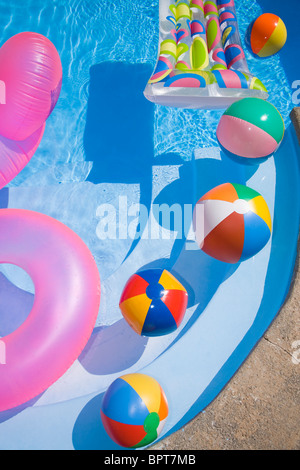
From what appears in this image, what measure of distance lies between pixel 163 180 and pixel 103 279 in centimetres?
122

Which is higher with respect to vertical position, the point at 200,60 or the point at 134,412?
the point at 200,60

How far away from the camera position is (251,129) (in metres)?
3.23

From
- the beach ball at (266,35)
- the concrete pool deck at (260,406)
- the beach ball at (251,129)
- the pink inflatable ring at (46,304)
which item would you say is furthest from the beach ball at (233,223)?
the beach ball at (266,35)

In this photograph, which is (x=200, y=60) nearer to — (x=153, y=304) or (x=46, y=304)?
(x=153, y=304)

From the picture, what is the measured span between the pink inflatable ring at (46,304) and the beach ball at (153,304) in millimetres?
284

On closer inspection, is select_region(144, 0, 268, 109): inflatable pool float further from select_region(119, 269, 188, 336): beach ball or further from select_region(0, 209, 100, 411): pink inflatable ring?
select_region(119, 269, 188, 336): beach ball

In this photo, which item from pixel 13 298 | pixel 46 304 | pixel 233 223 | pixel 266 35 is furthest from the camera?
pixel 266 35

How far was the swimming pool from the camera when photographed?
10.3 ft

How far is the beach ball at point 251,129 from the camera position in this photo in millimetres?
3235

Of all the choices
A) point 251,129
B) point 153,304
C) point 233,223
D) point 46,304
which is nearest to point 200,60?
point 251,129

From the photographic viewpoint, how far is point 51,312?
280 cm

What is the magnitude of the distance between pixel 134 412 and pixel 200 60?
3347mm

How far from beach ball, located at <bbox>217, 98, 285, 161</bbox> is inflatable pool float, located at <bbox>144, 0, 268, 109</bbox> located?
0.47 m
